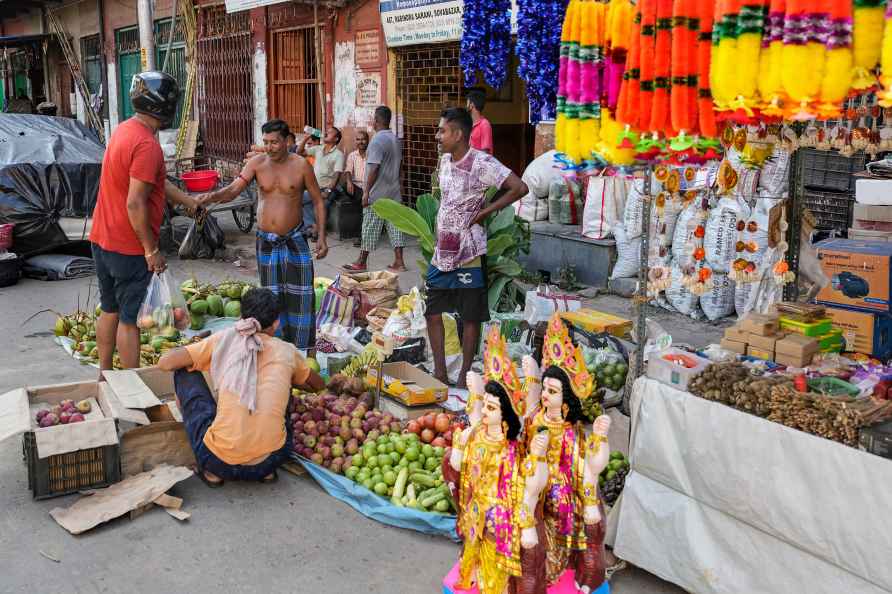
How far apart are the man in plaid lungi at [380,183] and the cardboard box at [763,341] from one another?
5690mm

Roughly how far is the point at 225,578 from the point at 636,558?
5.81 ft

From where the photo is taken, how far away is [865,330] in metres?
4.22

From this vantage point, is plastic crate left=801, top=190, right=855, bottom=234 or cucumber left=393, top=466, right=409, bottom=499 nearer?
cucumber left=393, top=466, right=409, bottom=499

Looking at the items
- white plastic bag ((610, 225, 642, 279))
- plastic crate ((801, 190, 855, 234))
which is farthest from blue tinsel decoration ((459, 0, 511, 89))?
plastic crate ((801, 190, 855, 234))

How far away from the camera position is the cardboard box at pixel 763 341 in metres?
3.94

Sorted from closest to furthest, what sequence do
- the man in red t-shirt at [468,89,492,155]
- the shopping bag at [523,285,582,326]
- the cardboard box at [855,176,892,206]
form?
the cardboard box at [855,176,892,206], the shopping bag at [523,285,582,326], the man in red t-shirt at [468,89,492,155]

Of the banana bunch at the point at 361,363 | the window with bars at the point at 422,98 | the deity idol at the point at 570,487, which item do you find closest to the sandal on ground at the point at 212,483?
the banana bunch at the point at 361,363

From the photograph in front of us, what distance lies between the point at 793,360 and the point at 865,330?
1.97 feet

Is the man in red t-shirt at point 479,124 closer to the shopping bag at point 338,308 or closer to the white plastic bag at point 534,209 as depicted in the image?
the white plastic bag at point 534,209

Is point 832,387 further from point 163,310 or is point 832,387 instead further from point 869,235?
point 163,310

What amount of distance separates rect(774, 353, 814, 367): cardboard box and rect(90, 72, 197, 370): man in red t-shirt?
3.64 m

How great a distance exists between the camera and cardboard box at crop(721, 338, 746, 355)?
4.04 m

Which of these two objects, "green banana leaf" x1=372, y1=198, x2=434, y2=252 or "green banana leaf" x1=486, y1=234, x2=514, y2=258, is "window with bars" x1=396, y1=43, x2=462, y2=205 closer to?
"green banana leaf" x1=372, y1=198, x2=434, y2=252

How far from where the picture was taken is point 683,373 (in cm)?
357
